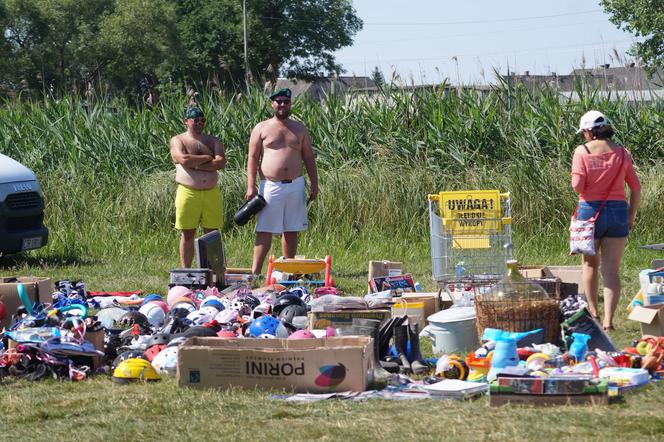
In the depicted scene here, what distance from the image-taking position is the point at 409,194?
14.2 meters

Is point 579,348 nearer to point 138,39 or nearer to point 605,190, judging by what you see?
point 605,190

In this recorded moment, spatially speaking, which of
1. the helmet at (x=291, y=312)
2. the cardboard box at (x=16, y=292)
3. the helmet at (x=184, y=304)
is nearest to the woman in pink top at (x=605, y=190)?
the helmet at (x=291, y=312)

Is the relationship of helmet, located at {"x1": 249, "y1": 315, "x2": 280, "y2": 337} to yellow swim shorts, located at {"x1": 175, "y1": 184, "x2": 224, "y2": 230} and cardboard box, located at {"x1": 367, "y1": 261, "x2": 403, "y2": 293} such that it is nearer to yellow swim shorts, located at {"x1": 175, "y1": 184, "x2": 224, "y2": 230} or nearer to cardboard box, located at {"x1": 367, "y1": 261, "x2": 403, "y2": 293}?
cardboard box, located at {"x1": 367, "y1": 261, "x2": 403, "y2": 293}

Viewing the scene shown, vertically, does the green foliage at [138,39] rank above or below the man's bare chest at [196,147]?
above

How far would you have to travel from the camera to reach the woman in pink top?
26.7ft

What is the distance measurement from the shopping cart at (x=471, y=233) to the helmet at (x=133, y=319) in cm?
278

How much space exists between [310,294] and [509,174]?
201 inches

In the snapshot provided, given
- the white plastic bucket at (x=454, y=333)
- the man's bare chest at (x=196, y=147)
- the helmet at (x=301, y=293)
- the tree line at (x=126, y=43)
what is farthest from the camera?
the tree line at (x=126, y=43)

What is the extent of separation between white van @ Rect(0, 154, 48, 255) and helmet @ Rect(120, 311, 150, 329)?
14.3 feet

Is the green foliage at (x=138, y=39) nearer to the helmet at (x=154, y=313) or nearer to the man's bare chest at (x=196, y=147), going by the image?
the man's bare chest at (x=196, y=147)

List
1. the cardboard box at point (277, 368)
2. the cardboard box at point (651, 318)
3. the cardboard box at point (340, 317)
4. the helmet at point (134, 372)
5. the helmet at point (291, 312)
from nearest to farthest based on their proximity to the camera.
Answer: the cardboard box at point (277, 368) → the helmet at point (134, 372) → the cardboard box at point (651, 318) → the cardboard box at point (340, 317) → the helmet at point (291, 312)

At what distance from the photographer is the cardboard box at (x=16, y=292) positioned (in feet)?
28.1

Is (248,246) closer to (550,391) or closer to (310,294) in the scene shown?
(310,294)

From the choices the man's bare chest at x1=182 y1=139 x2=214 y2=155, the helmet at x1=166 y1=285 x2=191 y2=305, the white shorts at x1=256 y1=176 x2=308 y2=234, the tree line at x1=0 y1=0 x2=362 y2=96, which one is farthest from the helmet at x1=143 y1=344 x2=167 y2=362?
the tree line at x1=0 y1=0 x2=362 y2=96
